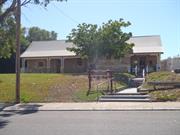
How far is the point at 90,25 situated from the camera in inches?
1825

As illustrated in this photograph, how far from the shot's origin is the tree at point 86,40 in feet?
148

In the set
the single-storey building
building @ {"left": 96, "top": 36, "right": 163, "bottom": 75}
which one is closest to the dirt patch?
the single-storey building

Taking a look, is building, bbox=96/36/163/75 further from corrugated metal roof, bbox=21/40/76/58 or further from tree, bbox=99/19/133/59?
corrugated metal roof, bbox=21/40/76/58

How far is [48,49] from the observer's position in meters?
58.5

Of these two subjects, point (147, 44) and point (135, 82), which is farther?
point (147, 44)

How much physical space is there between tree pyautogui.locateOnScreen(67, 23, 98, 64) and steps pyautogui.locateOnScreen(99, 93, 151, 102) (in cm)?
2108

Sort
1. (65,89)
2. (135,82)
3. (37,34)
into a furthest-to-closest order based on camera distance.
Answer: (37,34) < (135,82) < (65,89)

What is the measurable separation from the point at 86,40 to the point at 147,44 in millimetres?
10587

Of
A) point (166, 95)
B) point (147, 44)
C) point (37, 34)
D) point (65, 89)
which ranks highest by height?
point (37, 34)

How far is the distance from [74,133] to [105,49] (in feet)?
106

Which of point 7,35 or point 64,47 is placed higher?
point 7,35

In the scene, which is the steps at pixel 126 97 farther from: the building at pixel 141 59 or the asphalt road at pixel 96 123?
the building at pixel 141 59

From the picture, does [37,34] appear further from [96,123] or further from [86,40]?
[96,123]

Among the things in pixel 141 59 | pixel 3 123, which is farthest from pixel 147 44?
pixel 3 123
